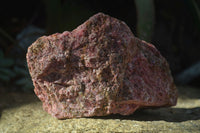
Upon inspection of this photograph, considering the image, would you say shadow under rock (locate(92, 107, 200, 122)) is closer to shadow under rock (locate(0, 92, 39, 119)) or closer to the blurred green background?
the blurred green background

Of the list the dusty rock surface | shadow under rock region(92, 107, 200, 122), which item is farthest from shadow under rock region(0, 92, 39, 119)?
shadow under rock region(92, 107, 200, 122)

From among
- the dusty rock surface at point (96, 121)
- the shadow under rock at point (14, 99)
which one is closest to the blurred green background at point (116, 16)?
the shadow under rock at point (14, 99)

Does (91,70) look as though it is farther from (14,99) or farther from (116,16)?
(116,16)

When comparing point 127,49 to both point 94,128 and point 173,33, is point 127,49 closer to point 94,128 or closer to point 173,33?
point 94,128

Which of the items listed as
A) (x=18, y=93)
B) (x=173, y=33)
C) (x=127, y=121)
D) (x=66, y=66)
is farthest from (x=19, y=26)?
(x=127, y=121)

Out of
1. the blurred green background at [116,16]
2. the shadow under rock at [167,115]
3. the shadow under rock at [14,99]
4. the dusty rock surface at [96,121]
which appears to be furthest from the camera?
the blurred green background at [116,16]

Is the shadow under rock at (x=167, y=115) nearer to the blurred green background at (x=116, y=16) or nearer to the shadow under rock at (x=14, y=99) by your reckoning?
the blurred green background at (x=116, y=16)

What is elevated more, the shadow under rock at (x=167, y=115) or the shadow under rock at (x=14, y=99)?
the shadow under rock at (x=14, y=99)
